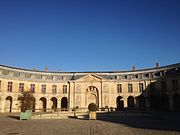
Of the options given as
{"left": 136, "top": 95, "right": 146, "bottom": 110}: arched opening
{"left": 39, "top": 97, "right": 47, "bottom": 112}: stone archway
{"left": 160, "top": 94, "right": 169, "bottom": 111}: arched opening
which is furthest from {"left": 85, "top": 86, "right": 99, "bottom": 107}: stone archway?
{"left": 160, "top": 94, "right": 169, "bottom": 111}: arched opening

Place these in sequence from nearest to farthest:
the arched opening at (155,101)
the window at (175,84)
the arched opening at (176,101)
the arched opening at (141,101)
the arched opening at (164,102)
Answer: the arched opening at (155,101) → the arched opening at (164,102) → the window at (175,84) → the arched opening at (176,101) → the arched opening at (141,101)

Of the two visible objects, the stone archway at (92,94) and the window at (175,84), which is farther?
the stone archway at (92,94)

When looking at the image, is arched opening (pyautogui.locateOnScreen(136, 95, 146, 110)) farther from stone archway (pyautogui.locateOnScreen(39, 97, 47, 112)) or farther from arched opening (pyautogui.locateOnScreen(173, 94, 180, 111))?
stone archway (pyautogui.locateOnScreen(39, 97, 47, 112))

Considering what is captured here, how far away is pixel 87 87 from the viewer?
150ft

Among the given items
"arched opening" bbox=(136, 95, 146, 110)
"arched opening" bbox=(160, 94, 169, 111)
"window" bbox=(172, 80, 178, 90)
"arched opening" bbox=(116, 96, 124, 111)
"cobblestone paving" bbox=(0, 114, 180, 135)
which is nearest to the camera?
"cobblestone paving" bbox=(0, 114, 180, 135)

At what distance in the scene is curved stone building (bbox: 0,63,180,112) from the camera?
133 feet

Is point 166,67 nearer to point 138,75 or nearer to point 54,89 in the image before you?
point 138,75

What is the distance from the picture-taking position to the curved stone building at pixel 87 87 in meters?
40.6

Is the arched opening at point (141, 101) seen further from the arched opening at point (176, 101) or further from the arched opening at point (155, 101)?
the arched opening at point (176, 101)

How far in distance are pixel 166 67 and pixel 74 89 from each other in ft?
77.2

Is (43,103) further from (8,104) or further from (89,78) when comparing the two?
(89,78)

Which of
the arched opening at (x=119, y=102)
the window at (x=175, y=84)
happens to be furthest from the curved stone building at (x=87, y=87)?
the window at (x=175, y=84)

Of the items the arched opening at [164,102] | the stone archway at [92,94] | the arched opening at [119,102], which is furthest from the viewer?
the arched opening at [119,102]

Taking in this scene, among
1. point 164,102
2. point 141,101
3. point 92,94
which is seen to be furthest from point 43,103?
point 164,102
